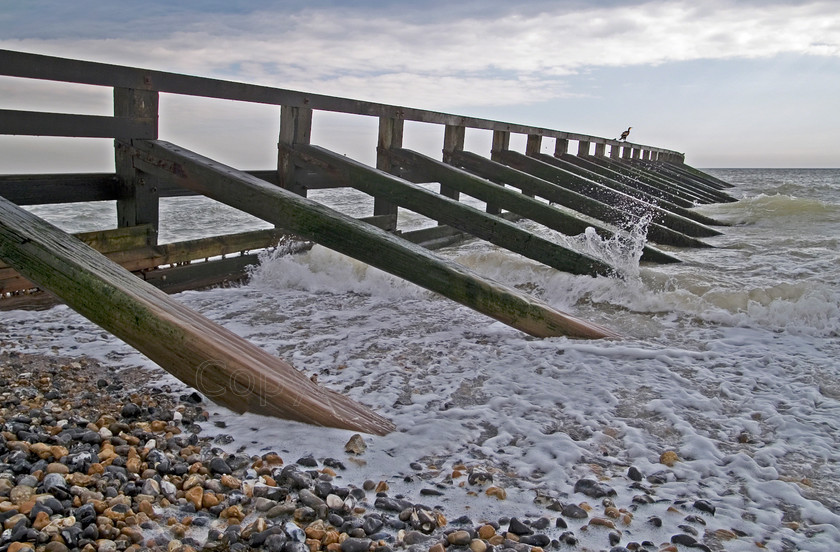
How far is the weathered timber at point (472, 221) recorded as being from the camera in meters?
4.77

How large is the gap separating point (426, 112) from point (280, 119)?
235 centimetres

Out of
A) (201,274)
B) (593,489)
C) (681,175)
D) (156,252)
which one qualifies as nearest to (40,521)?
(593,489)

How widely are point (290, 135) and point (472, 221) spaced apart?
78.9 inches

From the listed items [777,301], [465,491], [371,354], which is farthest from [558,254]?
[465,491]

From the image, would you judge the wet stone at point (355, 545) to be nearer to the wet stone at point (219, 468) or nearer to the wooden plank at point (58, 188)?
the wet stone at point (219, 468)

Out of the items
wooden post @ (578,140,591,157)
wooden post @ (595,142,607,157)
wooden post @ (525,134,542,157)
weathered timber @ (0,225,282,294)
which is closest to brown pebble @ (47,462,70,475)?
weathered timber @ (0,225,282,294)

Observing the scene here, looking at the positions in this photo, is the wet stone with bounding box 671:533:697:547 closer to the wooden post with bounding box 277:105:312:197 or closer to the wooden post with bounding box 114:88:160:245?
the wooden post with bounding box 114:88:160:245

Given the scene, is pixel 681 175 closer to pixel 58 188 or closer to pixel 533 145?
pixel 533 145

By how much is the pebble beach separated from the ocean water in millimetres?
40

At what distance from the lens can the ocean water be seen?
217 centimetres

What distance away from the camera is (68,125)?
4.07 metres

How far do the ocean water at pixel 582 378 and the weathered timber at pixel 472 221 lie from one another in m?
0.28

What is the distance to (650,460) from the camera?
236 centimetres

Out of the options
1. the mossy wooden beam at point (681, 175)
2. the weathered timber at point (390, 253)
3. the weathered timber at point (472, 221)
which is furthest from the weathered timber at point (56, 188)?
the mossy wooden beam at point (681, 175)
